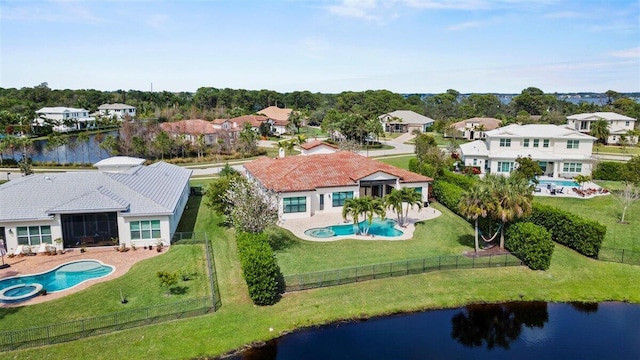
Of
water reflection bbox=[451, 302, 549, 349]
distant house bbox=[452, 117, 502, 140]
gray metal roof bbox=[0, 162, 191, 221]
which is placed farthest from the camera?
distant house bbox=[452, 117, 502, 140]

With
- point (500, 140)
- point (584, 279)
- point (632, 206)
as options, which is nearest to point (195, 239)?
point (584, 279)

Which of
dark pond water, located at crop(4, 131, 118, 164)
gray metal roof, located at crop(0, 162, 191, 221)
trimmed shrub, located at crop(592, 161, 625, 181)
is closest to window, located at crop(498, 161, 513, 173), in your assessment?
trimmed shrub, located at crop(592, 161, 625, 181)

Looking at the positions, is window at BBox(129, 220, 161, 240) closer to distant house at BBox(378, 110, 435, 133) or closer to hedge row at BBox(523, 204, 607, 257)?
hedge row at BBox(523, 204, 607, 257)

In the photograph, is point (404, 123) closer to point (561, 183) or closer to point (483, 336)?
point (561, 183)

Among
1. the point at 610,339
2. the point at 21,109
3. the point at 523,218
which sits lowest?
the point at 610,339

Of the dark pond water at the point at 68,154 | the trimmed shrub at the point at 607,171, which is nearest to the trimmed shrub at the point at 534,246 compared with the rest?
the trimmed shrub at the point at 607,171

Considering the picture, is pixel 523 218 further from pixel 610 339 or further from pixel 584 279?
pixel 610 339
